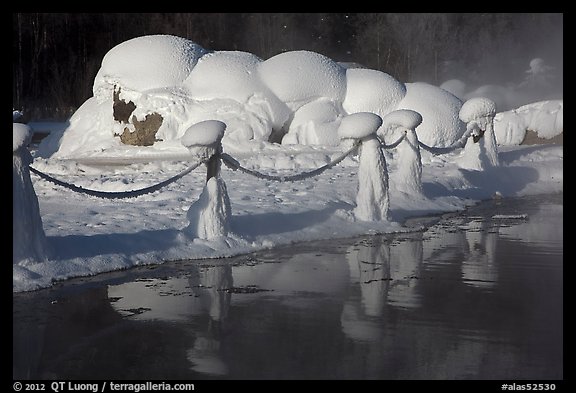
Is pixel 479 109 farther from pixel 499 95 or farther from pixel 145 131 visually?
pixel 499 95

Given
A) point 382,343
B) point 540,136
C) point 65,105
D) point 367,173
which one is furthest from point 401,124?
point 65,105

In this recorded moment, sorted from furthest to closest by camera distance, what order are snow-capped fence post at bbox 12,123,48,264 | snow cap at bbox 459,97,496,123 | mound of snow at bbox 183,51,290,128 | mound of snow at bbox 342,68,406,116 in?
mound of snow at bbox 342,68,406,116, mound of snow at bbox 183,51,290,128, snow cap at bbox 459,97,496,123, snow-capped fence post at bbox 12,123,48,264

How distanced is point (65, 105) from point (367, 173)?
3652 cm

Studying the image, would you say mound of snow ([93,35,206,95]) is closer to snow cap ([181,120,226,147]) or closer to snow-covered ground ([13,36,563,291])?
snow-covered ground ([13,36,563,291])

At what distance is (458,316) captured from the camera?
21.4 feet

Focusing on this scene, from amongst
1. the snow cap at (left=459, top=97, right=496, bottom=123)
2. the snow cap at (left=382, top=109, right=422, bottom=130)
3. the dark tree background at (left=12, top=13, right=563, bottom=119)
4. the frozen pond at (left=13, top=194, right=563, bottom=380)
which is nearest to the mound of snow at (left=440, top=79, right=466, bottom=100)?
the dark tree background at (left=12, top=13, right=563, bottom=119)

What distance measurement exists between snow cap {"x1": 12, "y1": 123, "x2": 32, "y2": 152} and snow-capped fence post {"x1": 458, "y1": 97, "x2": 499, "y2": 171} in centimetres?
1191

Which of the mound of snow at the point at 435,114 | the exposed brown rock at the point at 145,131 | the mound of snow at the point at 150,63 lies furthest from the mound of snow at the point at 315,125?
the exposed brown rock at the point at 145,131

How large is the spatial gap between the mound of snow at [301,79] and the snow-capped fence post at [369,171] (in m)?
12.0

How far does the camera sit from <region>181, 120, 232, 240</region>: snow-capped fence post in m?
9.80

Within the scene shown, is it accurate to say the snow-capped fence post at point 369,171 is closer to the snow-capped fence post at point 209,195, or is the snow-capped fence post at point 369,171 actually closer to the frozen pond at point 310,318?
the frozen pond at point 310,318
